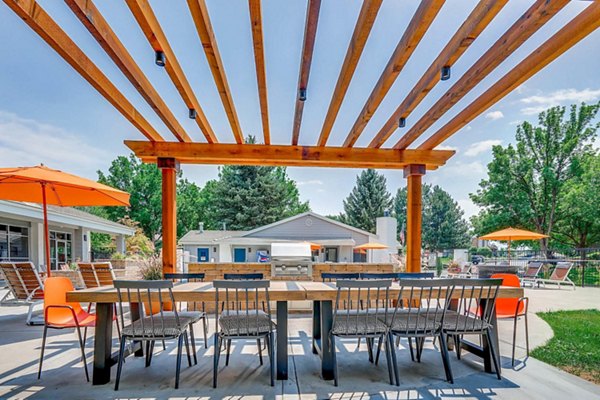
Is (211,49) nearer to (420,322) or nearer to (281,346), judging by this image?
(281,346)

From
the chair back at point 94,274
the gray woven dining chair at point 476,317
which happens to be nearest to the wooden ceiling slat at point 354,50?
the gray woven dining chair at point 476,317

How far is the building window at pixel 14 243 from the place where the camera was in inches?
398

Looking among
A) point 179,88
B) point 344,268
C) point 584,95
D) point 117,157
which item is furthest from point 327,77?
point 117,157

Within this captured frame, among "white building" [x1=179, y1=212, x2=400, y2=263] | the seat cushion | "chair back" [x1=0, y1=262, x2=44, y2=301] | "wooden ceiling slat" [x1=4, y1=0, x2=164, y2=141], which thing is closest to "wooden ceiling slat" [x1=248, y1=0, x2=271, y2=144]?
"wooden ceiling slat" [x1=4, y1=0, x2=164, y2=141]

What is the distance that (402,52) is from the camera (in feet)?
9.20

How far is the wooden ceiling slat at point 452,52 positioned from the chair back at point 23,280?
18.0ft

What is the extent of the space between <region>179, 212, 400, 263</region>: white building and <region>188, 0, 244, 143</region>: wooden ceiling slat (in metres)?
11.5

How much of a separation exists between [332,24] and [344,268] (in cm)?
382

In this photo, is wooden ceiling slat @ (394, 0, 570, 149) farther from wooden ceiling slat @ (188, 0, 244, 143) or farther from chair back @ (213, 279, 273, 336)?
chair back @ (213, 279, 273, 336)

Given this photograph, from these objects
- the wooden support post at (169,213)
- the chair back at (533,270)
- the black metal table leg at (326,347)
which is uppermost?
the wooden support post at (169,213)

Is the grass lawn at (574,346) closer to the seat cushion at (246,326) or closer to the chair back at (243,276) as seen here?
the seat cushion at (246,326)

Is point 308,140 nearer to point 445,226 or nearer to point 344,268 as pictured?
point 344,268

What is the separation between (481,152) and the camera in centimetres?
2059

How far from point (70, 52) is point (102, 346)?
246cm
